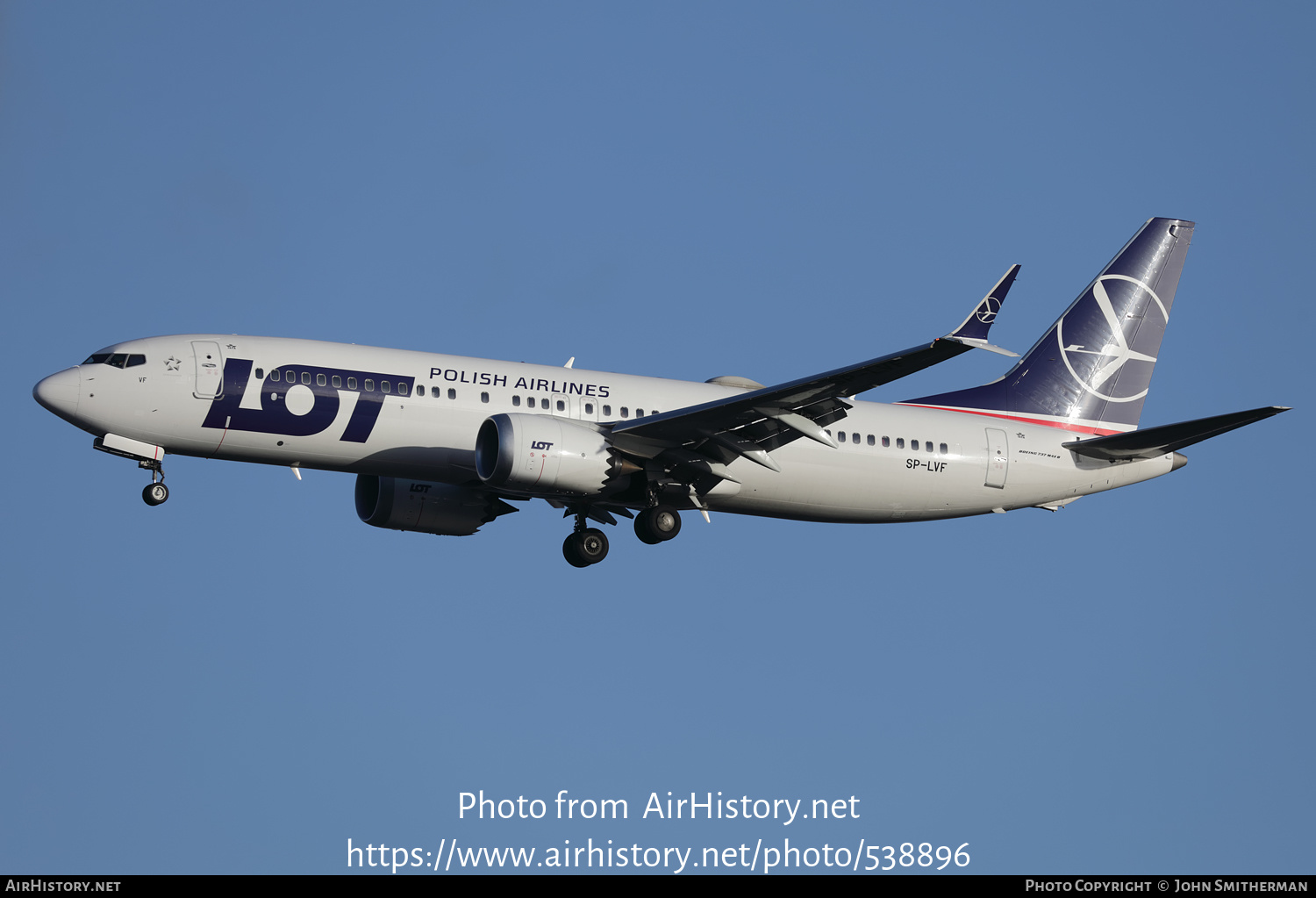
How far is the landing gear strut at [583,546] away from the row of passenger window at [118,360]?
11299 mm

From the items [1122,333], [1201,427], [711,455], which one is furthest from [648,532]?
[1122,333]

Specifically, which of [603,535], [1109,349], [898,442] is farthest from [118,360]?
[1109,349]

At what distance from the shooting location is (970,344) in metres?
28.2

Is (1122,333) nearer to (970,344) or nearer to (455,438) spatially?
(970,344)

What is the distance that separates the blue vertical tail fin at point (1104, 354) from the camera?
4175 centimetres

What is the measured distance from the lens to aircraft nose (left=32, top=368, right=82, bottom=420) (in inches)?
1310

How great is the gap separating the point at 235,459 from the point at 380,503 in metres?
5.76

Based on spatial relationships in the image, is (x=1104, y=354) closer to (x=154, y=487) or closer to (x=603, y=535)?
(x=603, y=535)

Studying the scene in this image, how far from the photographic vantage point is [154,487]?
33969 millimetres

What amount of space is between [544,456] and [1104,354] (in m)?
18.1

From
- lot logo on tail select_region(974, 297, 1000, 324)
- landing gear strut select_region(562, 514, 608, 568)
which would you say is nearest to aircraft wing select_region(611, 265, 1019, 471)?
lot logo on tail select_region(974, 297, 1000, 324)

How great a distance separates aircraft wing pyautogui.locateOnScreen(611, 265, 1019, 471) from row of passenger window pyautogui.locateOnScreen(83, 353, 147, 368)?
10700 millimetres

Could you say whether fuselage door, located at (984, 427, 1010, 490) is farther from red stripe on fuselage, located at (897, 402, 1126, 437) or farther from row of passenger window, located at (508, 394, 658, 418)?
row of passenger window, located at (508, 394, 658, 418)

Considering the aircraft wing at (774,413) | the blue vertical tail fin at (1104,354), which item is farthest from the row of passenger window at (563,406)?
the blue vertical tail fin at (1104,354)
